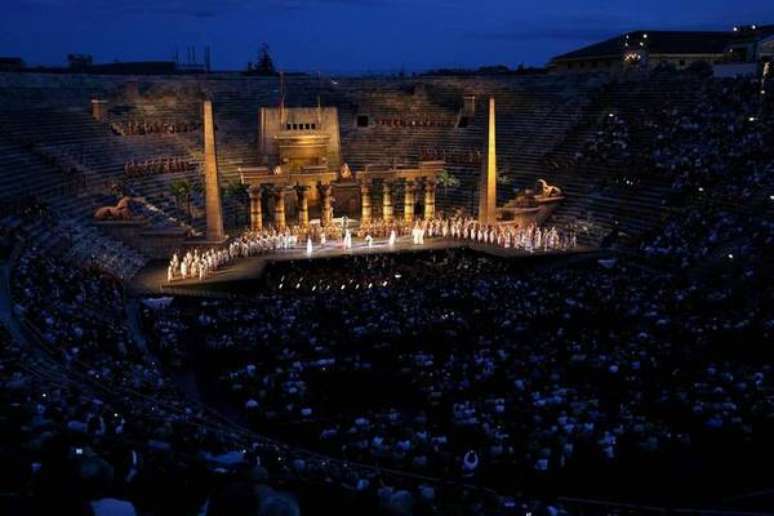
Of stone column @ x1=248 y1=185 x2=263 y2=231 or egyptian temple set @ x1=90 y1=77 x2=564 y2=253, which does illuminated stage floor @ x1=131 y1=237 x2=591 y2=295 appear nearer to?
egyptian temple set @ x1=90 y1=77 x2=564 y2=253

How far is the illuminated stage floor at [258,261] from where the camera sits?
36688 millimetres

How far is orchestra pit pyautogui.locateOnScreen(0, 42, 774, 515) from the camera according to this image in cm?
1481

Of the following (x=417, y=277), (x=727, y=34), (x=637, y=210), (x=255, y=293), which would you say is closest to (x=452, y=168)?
(x=637, y=210)

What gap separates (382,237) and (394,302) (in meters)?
17.5

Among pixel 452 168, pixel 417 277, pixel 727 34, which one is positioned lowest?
pixel 417 277

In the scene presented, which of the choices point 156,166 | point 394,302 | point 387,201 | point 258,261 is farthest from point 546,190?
point 156,166

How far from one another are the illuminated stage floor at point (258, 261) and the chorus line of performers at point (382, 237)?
52 cm

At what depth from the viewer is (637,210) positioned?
46875 millimetres

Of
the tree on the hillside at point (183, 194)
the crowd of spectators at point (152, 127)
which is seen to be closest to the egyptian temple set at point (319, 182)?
the crowd of spectators at point (152, 127)

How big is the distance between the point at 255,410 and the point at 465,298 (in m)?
14.0

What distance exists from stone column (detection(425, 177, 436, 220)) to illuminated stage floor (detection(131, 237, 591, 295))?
605cm

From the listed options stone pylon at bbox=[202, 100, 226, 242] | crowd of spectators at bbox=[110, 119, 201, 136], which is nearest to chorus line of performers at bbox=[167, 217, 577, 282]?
stone pylon at bbox=[202, 100, 226, 242]

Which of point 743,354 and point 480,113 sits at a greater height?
point 480,113

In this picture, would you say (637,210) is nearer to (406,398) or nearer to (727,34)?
(406,398)
